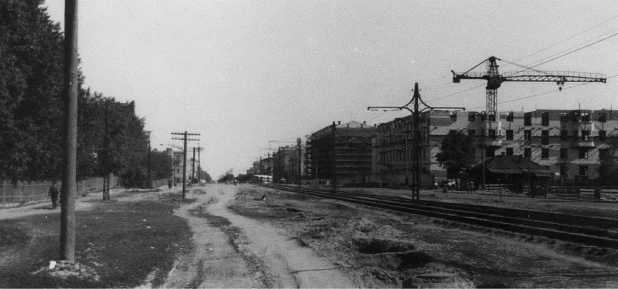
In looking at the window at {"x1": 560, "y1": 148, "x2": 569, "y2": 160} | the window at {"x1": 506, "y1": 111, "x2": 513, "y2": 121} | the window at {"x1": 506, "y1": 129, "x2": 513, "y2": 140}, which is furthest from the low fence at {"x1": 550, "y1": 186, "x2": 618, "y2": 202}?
the window at {"x1": 560, "y1": 148, "x2": 569, "y2": 160}

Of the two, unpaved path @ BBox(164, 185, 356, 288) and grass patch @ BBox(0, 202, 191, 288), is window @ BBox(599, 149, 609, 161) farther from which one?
grass patch @ BBox(0, 202, 191, 288)

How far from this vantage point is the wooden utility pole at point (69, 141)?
10.1 m

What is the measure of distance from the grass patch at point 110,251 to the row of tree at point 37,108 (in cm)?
439

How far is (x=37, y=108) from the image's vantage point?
2964cm

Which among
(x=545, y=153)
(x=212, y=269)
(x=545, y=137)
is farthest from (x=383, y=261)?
(x=545, y=153)

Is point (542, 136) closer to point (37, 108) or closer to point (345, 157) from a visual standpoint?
point (345, 157)

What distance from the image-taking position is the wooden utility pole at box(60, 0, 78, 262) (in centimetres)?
1014

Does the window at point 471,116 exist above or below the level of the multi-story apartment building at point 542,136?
above

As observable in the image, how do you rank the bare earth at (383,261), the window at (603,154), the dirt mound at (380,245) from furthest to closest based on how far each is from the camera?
the window at (603,154)
the dirt mound at (380,245)
the bare earth at (383,261)

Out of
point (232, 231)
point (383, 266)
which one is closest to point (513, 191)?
point (232, 231)

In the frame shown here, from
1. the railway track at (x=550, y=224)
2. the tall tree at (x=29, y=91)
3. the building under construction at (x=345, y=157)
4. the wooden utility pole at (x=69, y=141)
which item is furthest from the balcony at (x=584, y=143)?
the wooden utility pole at (x=69, y=141)

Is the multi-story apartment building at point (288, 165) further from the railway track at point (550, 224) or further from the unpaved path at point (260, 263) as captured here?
the unpaved path at point (260, 263)

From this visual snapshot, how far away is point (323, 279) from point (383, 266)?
267 cm

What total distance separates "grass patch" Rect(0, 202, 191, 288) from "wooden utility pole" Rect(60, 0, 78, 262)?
2.80 ft
